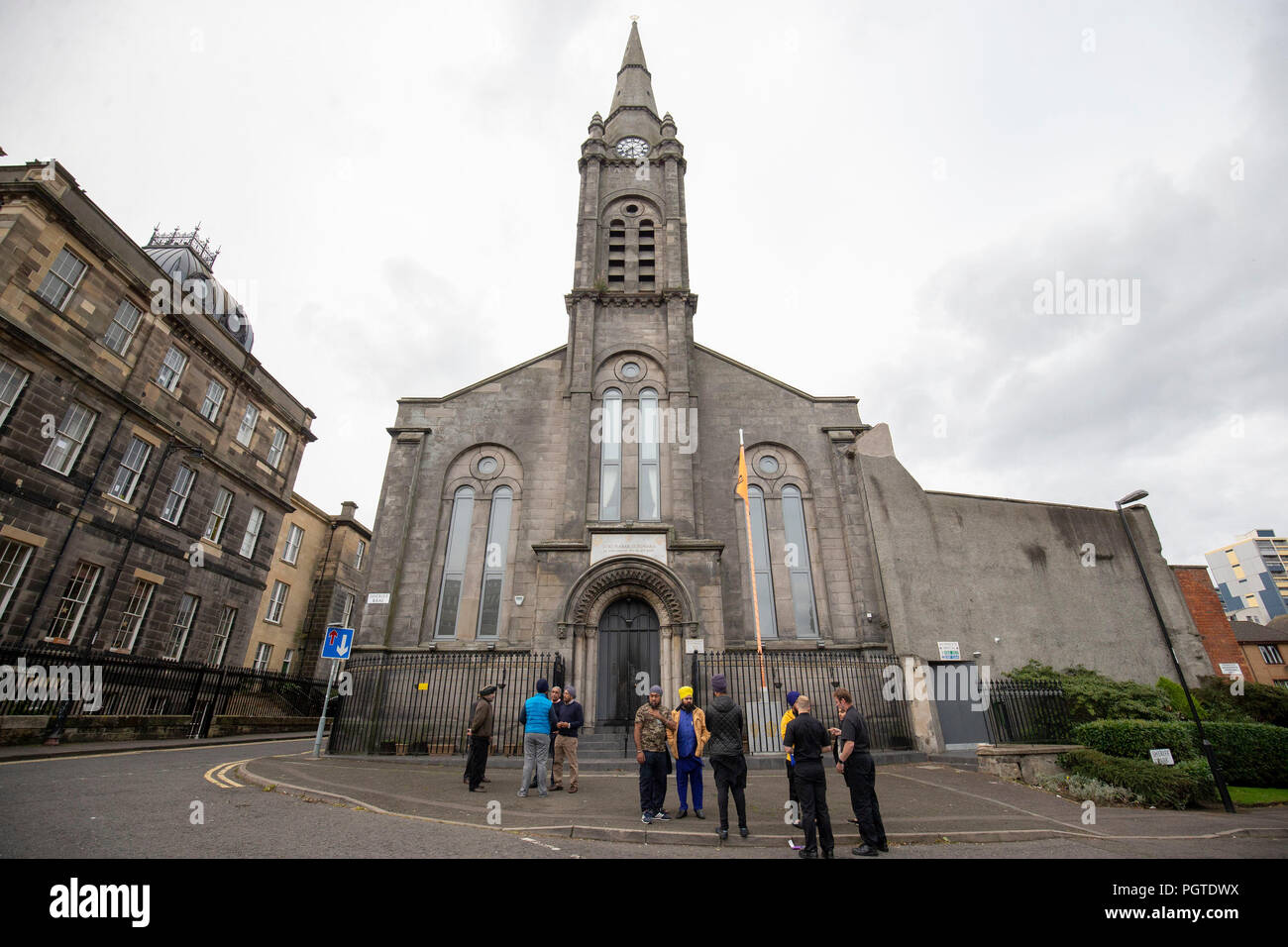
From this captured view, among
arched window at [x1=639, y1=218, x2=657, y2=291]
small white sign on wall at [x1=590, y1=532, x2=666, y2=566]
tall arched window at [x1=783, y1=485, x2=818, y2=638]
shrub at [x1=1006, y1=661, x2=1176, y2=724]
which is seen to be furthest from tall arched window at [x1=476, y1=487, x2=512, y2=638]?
shrub at [x1=1006, y1=661, x2=1176, y2=724]

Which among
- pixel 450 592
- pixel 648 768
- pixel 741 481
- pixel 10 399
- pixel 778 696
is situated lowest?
pixel 648 768

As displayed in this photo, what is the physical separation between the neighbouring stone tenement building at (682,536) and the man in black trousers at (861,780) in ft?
26.9

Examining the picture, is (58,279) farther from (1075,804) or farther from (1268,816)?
→ (1268,816)

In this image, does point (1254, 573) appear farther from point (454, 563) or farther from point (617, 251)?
point (454, 563)

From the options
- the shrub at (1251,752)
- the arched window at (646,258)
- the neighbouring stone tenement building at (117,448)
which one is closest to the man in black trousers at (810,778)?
the shrub at (1251,752)

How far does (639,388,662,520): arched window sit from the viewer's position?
58.4 feet

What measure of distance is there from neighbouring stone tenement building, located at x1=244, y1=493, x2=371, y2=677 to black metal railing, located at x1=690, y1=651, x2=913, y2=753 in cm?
2125

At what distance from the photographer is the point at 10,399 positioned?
16.2 meters

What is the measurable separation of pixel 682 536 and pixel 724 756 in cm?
974

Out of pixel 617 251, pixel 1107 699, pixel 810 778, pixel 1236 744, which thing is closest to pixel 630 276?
pixel 617 251

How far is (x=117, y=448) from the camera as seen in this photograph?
19344mm

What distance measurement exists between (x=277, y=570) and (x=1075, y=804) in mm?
33913

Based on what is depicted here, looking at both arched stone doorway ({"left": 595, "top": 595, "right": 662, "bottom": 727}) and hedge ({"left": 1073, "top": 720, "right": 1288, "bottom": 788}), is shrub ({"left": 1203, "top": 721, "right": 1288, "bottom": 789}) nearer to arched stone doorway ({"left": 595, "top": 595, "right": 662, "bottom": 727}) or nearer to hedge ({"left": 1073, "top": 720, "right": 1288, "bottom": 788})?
hedge ({"left": 1073, "top": 720, "right": 1288, "bottom": 788})
